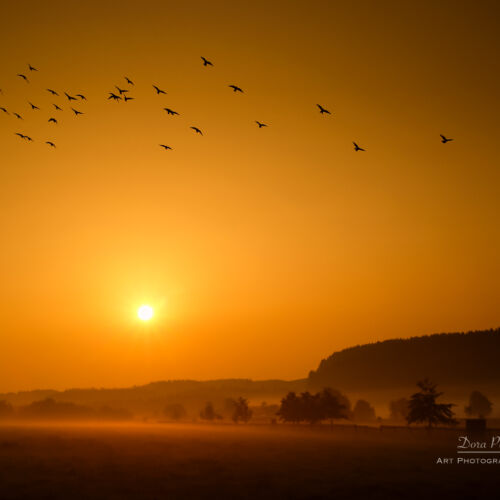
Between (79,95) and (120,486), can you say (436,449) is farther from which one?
(79,95)

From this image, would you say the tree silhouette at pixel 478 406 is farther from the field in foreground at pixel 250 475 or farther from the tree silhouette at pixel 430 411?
the field in foreground at pixel 250 475

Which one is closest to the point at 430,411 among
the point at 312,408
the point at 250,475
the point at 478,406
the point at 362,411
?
the point at 312,408

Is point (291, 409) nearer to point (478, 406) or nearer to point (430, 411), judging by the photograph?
point (430, 411)

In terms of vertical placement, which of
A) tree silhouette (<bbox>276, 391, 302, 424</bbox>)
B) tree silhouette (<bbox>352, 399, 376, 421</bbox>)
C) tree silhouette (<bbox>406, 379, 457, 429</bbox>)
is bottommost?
tree silhouette (<bbox>352, 399, 376, 421</bbox>)

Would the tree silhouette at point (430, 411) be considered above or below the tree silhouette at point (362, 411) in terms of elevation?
above

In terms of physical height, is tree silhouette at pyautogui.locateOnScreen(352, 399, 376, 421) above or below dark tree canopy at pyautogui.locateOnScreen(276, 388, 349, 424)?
below

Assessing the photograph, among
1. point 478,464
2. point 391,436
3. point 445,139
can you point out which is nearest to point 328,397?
point 391,436

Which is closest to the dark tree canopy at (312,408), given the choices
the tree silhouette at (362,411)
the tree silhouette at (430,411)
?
the tree silhouette at (430,411)

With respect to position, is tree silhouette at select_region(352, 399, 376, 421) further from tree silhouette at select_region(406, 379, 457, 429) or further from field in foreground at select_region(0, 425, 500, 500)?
field in foreground at select_region(0, 425, 500, 500)

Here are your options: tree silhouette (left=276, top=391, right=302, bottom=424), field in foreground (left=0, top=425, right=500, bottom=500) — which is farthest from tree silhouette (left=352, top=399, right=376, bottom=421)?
field in foreground (left=0, top=425, right=500, bottom=500)

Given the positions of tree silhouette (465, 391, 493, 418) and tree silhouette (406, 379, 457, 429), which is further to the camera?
tree silhouette (465, 391, 493, 418)

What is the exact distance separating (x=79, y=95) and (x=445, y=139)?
95.7 ft

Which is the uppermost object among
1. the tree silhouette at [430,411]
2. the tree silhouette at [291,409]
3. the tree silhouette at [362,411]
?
the tree silhouette at [430,411]

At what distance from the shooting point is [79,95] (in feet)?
140
